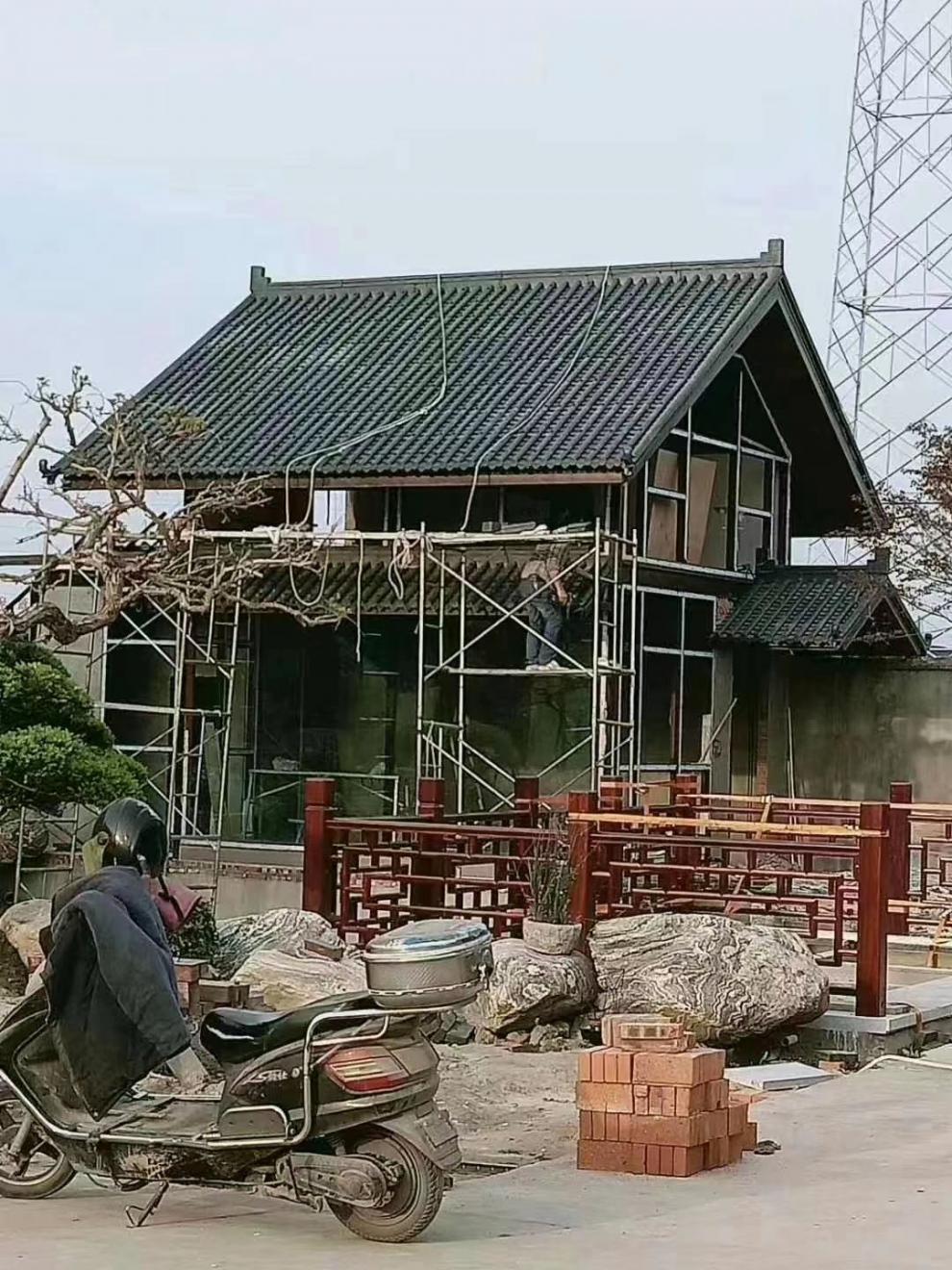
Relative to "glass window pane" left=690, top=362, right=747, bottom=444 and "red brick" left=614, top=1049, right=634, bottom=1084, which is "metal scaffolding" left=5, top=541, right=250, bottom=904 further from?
"red brick" left=614, top=1049, right=634, bottom=1084

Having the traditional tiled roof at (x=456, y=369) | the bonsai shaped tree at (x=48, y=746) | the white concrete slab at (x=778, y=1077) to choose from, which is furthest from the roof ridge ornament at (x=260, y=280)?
the white concrete slab at (x=778, y=1077)

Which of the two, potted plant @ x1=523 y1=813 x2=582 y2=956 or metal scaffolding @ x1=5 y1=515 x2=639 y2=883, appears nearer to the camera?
potted plant @ x1=523 y1=813 x2=582 y2=956

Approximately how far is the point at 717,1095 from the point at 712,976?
132 inches

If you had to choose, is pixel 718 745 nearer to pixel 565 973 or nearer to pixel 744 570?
pixel 744 570

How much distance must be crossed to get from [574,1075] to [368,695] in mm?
10451

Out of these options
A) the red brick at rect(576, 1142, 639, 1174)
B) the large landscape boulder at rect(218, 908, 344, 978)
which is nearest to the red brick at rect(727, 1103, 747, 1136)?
the red brick at rect(576, 1142, 639, 1174)

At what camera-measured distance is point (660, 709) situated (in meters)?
20.6

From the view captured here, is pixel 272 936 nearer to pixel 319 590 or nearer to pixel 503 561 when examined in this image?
pixel 503 561

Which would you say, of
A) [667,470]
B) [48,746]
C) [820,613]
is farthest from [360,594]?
[48,746]

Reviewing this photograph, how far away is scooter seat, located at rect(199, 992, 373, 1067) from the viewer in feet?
20.2

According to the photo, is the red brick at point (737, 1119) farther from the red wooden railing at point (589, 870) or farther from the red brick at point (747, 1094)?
the red wooden railing at point (589, 870)

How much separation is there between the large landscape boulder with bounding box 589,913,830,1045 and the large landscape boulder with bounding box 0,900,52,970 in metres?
3.21

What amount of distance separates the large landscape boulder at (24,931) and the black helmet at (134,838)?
5.13 metres

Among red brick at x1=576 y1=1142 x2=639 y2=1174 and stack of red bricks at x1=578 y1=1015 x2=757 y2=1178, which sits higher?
stack of red bricks at x1=578 y1=1015 x2=757 y2=1178
